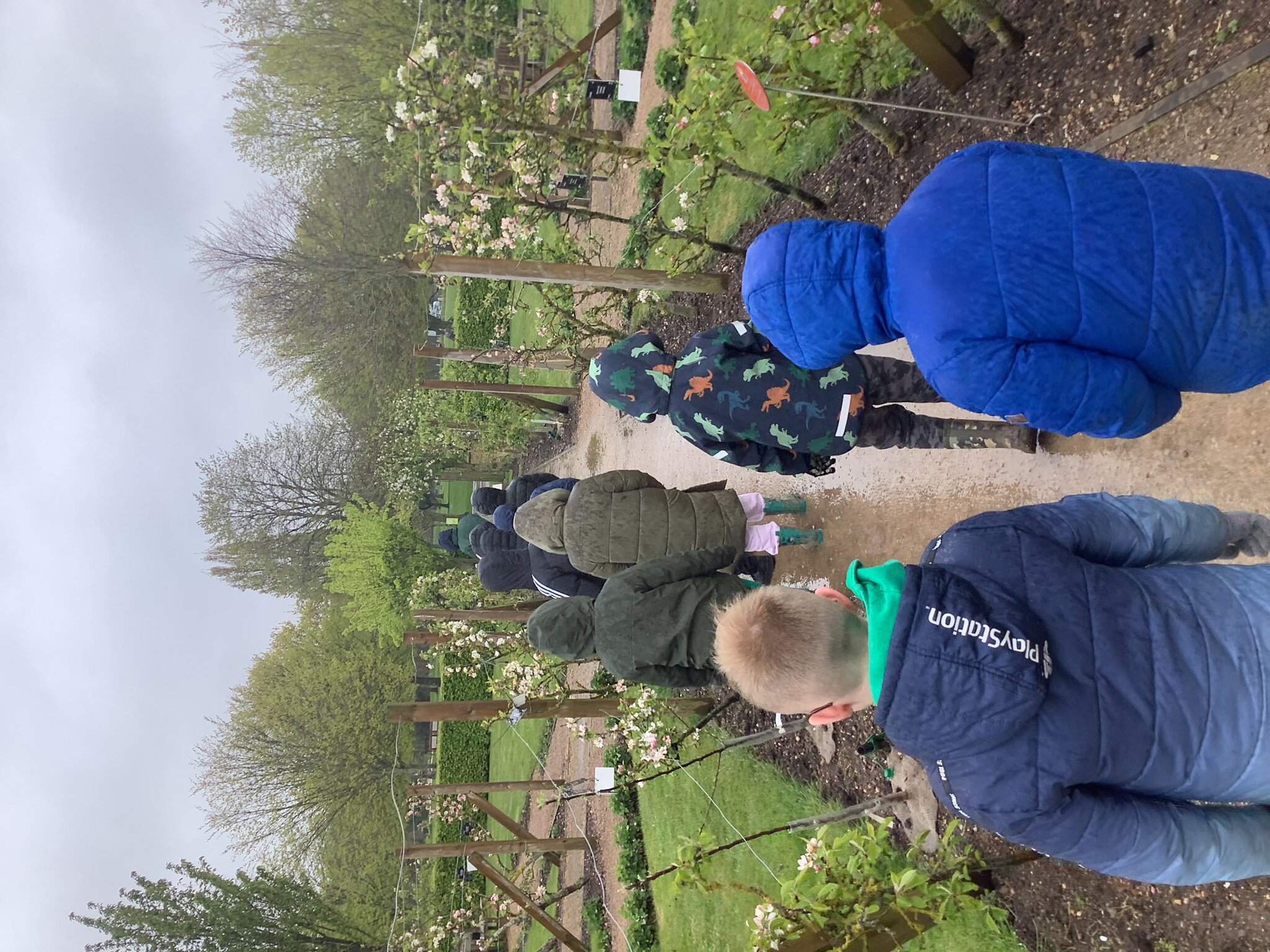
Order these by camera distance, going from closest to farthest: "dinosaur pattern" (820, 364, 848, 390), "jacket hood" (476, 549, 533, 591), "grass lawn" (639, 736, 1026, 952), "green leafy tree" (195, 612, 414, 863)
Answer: "dinosaur pattern" (820, 364, 848, 390)
"grass lawn" (639, 736, 1026, 952)
"jacket hood" (476, 549, 533, 591)
"green leafy tree" (195, 612, 414, 863)

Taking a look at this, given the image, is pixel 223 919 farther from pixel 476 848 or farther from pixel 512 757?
pixel 476 848

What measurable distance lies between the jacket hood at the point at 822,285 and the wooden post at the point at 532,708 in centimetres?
477

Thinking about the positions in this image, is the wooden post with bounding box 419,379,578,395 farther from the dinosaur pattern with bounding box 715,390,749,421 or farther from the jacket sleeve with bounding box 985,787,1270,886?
the jacket sleeve with bounding box 985,787,1270,886

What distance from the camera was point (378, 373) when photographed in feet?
67.4

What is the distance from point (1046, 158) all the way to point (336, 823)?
71.0 feet

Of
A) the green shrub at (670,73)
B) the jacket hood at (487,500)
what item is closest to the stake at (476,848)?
the jacket hood at (487,500)

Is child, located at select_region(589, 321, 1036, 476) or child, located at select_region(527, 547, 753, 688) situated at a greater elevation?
child, located at select_region(589, 321, 1036, 476)

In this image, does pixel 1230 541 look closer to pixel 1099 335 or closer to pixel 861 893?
pixel 1099 335

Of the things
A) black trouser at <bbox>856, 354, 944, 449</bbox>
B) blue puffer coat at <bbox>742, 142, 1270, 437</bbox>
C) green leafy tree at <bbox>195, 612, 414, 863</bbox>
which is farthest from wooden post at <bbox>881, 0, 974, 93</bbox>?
green leafy tree at <bbox>195, 612, 414, 863</bbox>

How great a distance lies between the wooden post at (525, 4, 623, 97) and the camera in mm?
9570

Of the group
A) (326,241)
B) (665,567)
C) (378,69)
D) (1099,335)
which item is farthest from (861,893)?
(326,241)

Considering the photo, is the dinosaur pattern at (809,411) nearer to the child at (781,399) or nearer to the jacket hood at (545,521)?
the child at (781,399)

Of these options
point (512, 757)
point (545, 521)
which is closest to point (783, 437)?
point (545, 521)

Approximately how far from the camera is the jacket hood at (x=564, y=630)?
14.9 ft
